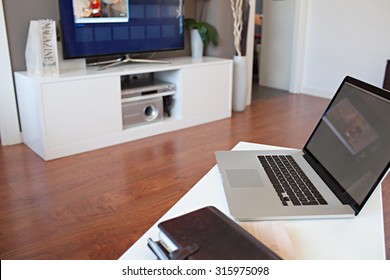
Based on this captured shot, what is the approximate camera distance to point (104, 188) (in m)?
2.36

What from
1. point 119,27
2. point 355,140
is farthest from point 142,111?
point 355,140

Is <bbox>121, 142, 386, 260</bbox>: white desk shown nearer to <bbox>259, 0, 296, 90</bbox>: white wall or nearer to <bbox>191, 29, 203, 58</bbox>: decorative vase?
<bbox>191, 29, 203, 58</bbox>: decorative vase

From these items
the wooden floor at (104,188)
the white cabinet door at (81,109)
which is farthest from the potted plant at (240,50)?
the white cabinet door at (81,109)

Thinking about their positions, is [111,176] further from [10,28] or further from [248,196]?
[248,196]

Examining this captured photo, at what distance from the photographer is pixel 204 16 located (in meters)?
4.05

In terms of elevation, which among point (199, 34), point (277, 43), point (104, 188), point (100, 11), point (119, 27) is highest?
point (100, 11)

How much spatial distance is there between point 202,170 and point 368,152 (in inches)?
70.2

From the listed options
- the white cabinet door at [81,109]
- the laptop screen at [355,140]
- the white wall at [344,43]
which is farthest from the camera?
→ the white wall at [344,43]

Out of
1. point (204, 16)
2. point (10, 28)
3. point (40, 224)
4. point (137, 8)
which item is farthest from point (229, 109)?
point (40, 224)

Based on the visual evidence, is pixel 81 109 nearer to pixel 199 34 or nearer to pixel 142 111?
pixel 142 111

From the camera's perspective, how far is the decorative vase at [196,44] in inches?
150

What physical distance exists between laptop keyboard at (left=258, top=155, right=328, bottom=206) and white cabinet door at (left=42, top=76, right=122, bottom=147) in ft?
6.45

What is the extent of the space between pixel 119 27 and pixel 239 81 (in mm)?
1417

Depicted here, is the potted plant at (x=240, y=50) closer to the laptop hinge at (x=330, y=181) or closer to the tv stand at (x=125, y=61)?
the tv stand at (x=125, y=61)
